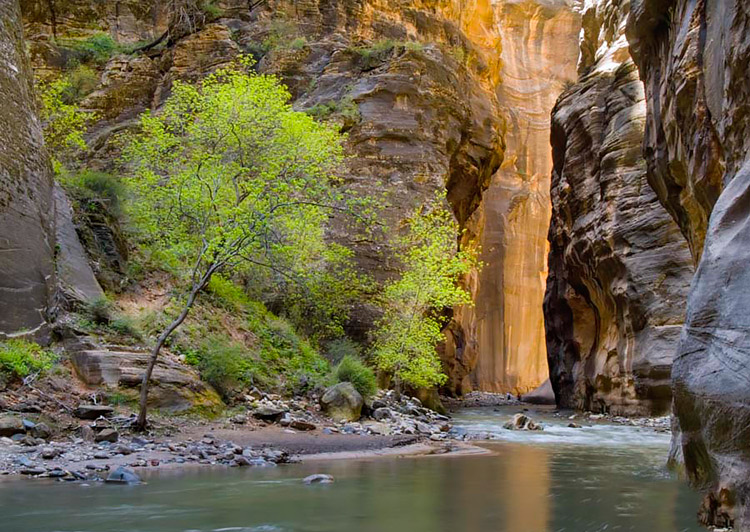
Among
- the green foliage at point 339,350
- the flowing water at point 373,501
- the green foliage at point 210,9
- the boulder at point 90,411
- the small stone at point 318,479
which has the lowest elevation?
the flowing water at point 373,501

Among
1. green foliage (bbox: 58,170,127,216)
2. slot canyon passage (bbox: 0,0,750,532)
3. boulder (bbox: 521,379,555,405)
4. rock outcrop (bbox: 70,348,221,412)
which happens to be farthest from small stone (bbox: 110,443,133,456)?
boulder (bbox: 521,379,555,405)

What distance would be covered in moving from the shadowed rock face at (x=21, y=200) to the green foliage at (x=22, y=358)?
0.40 meters

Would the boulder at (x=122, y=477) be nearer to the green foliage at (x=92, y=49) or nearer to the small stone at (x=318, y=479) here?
the small stone at (x=318, y=479)

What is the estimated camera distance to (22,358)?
1215 centimetres

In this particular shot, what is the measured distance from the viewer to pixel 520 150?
68.8m

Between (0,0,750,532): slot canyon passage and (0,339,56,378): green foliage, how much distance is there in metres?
0.06

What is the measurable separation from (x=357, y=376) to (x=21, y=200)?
933 centimetres

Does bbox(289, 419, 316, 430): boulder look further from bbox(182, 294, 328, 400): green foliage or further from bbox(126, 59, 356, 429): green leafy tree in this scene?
bbox(126, 59, 356, 429): green leafy tree

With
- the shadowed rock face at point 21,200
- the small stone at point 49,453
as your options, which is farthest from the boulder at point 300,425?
the small stone at point 49,453

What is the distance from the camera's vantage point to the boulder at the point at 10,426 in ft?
32.5

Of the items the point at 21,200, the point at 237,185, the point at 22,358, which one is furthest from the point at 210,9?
the point at 22,358

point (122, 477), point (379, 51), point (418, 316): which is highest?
point (379, 51)

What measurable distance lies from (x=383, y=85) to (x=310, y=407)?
58.2 ft

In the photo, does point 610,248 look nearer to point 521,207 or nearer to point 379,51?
point 379,51
